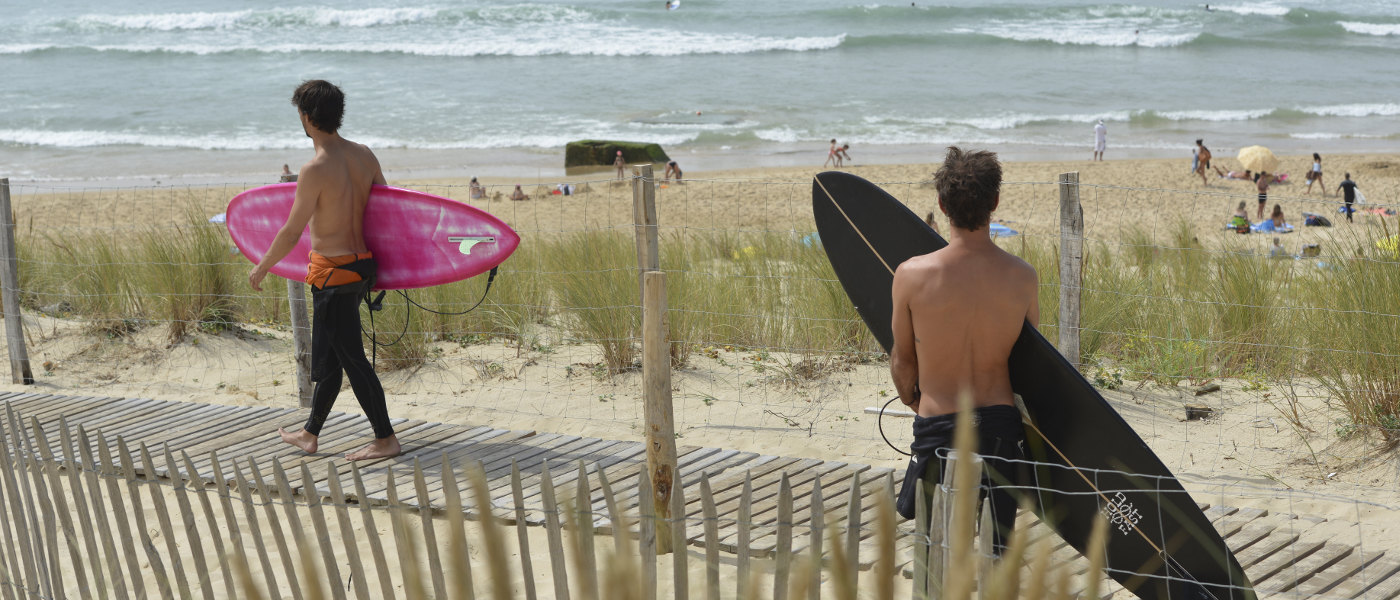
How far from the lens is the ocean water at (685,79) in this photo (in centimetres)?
2352

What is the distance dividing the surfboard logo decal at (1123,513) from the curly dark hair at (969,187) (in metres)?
0.90

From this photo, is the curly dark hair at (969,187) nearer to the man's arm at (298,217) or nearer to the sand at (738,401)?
the sand at (738,401)

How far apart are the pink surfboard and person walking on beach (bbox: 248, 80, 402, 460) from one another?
178 mm

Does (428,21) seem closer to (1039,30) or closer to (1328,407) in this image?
(1039,30)

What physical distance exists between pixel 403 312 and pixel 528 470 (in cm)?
232

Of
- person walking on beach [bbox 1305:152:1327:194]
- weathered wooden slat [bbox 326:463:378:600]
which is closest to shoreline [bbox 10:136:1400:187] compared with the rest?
person walking on beach [bbox 1305:152:1327:194]

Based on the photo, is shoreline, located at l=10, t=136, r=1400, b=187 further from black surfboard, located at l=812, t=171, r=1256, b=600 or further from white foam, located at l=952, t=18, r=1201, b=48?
black surfboard, located at l=812, t=171, r=1256, b=600

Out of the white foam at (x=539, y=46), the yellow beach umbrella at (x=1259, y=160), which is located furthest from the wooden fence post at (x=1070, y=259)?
the white foam at (x=539, y=46)

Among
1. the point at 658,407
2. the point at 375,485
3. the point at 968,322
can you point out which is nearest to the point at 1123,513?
the point at 968,322

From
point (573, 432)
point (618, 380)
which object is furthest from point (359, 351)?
point (618, 380)

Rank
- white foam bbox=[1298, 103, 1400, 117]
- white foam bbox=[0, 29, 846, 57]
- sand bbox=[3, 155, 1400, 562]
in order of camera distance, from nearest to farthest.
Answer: sand bbox=[3, 155, 1400, 562], white foam bbox=[1298, 103, 1400, 117], white foam bbox=[0, 29, 846, 57]

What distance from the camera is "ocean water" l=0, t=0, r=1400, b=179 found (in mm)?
23516

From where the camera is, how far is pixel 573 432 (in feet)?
18.0

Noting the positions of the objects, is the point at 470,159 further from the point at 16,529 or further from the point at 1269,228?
the point at 16,529
